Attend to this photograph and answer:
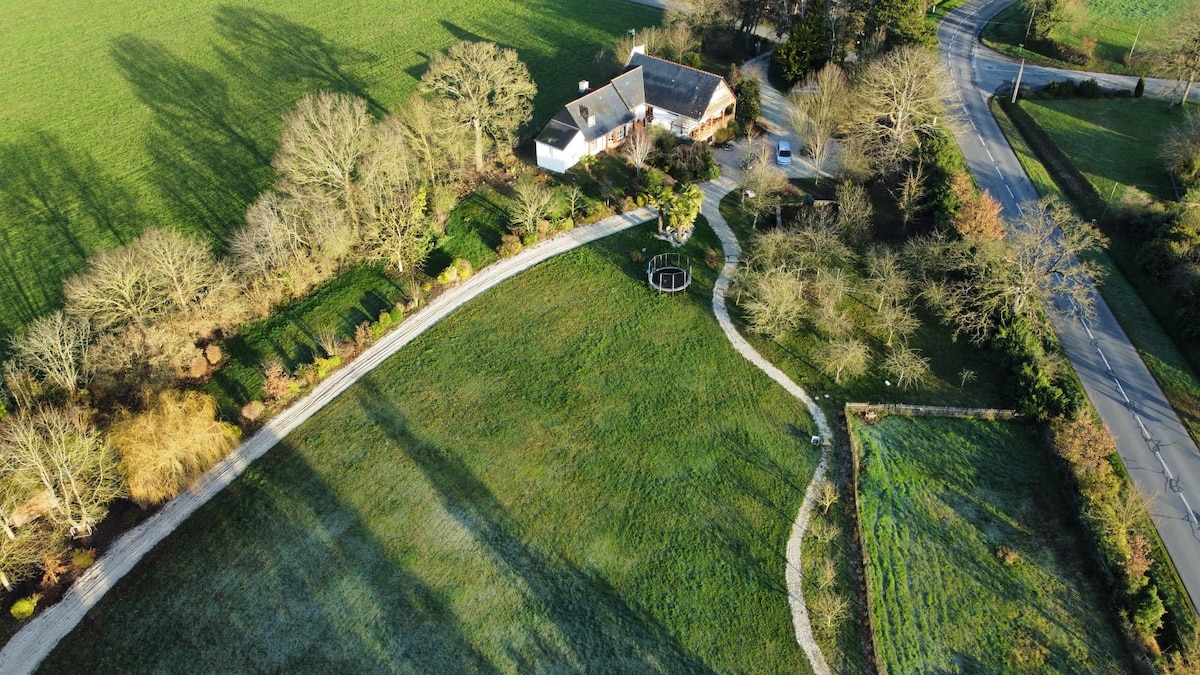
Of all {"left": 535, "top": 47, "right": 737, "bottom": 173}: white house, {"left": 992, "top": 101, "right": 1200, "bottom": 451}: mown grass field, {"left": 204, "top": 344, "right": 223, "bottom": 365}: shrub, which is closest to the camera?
{"left": 992, "top": 101, "right": 1200, "bottom": 451}: mown grass field

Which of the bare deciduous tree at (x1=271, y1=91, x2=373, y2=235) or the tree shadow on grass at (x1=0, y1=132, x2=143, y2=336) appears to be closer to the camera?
the bare deciduous tree at (x1=271, y1=91, x2=373, y2=235)

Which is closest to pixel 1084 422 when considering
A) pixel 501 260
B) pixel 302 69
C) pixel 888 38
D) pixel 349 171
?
pixel 501 260

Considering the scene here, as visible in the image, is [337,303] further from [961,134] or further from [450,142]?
[961,134]

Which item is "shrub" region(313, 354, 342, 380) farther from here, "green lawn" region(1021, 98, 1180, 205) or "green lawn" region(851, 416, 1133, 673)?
"green lawn" region(1021, 98, 1180, 205)

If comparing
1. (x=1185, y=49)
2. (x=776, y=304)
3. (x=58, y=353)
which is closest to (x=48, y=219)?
(x=58, y=353)

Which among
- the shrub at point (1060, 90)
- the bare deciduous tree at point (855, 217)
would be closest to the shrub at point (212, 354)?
the bare deciduous tree at point (855, 217)

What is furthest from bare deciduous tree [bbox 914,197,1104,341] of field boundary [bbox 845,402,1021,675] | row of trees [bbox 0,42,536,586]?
row of trees [bbox 0,42,536,586]
